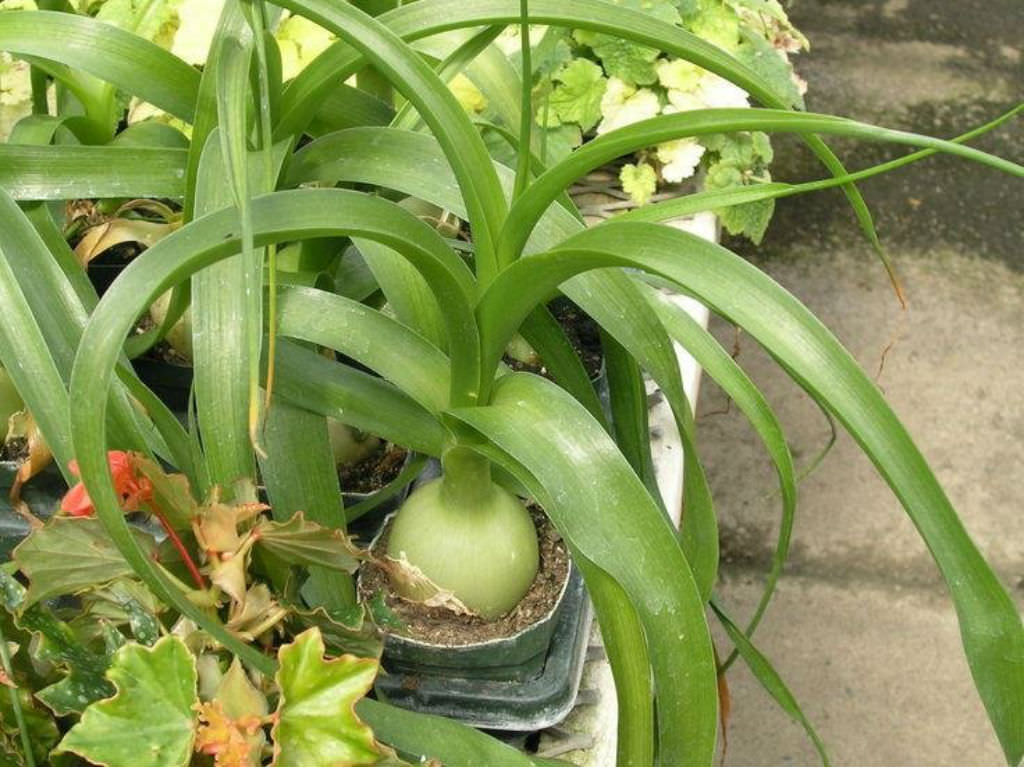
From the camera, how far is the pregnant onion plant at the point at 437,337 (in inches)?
22.6

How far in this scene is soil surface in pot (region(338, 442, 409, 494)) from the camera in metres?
0.90

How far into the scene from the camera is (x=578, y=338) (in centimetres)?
103

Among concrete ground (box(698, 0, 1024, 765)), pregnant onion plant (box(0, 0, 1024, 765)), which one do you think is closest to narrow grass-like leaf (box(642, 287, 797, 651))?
pregnant onion plant (box(0, 0, 1024, 765))

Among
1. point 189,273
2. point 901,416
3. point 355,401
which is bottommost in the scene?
point 901,416

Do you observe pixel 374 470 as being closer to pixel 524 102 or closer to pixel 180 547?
pixel 180 547

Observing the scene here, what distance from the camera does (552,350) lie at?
80 centimetres

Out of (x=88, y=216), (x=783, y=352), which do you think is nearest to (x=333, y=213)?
(x=783, y=352)

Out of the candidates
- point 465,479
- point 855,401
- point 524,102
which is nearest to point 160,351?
point 465,479

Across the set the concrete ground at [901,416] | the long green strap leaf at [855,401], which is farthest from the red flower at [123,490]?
the concrete ground at [901,416]

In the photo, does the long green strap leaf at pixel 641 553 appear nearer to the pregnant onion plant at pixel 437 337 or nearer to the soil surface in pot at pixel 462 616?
the pregnant onion plant at pixel 437 337

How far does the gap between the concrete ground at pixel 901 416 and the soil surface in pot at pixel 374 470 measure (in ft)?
1.35

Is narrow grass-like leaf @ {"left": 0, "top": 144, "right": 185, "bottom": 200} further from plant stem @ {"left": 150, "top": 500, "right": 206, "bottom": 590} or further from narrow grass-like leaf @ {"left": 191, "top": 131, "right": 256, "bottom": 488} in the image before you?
plant stem @ {"left": 150, "top": 500, "right": 206, "bottom": 590}

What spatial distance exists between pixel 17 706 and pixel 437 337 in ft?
1.11

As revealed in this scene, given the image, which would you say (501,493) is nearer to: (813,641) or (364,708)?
(364,708)
